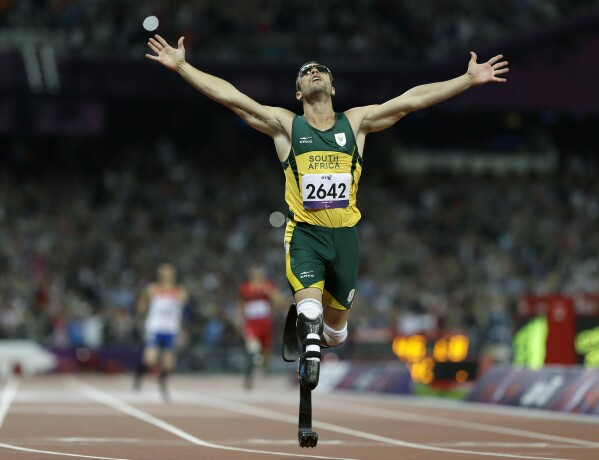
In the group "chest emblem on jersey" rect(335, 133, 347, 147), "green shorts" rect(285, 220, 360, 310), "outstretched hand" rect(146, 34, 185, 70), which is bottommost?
"green shorts" rect(285, 220, 360, 310)

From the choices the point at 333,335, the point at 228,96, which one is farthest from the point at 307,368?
the point at 228,96

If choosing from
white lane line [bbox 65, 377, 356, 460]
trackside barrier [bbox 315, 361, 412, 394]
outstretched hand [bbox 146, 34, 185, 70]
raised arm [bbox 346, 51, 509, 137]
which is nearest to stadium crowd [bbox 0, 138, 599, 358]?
white lane line [bbox 65, 377, 356, 460]

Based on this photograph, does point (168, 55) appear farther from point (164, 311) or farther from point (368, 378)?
point (368, 378)

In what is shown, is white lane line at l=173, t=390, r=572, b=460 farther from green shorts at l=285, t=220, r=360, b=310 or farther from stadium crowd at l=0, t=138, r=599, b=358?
stadium crowd at l=0, t=138, r=599, b=358

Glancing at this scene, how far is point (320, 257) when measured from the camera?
8.96 meters

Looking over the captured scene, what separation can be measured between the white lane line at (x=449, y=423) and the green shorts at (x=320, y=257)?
8.11ft

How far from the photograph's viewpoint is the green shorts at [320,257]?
350 inches

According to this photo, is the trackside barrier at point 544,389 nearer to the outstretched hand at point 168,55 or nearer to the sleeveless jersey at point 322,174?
the sleeveless jersey at point 322,174

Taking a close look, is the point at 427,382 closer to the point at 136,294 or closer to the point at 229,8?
the point at 136,294

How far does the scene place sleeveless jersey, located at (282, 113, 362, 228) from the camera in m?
8.91

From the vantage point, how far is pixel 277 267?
111 feet

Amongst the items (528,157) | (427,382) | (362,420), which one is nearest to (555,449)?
(362,420)

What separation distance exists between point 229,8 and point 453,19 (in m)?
6.26

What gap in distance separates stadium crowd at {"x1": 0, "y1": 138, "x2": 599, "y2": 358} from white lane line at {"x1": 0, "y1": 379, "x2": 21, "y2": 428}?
5186mm
